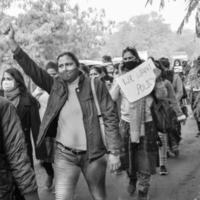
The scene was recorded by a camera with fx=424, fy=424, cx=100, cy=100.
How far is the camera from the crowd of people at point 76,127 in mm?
2471

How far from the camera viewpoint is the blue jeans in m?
3.61

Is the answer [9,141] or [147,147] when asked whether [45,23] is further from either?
[9,141]

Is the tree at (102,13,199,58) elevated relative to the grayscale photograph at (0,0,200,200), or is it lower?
lower

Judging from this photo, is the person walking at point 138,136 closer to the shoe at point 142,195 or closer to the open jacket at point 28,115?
the shoe at point 142,195

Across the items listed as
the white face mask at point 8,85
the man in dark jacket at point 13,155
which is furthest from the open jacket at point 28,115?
the man in dark jacket at point 13,155

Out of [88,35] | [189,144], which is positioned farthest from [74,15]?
[189,144]

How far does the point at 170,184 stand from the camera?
5.91 m

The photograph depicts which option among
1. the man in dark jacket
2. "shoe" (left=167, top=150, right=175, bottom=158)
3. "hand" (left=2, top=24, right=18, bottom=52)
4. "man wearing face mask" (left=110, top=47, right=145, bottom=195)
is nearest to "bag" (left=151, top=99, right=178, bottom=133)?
"man wearing face mask" (left=110, top=47, right=145, bottom=195)

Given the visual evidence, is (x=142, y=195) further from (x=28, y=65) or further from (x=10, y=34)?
(x=10, y=34)

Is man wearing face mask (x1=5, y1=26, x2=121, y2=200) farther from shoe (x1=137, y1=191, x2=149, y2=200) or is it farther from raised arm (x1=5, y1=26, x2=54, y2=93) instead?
shoe (x1=137, y1=191, x2=149, y2=200)

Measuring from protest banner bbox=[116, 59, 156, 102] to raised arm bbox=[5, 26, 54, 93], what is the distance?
130 centimetres

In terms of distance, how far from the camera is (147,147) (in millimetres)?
4797

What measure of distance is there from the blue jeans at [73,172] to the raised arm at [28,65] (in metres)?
0.58

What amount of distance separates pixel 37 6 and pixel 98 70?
16062 mm
